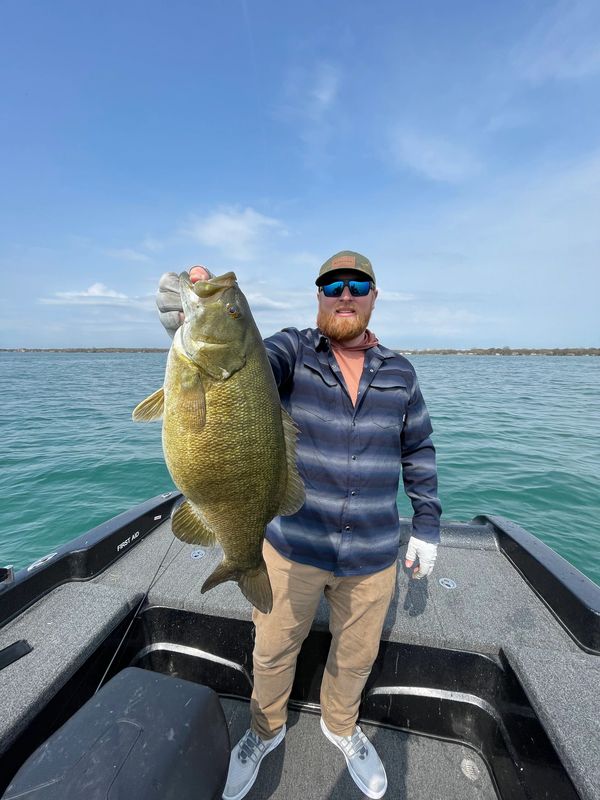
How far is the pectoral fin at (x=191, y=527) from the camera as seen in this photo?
195 centimetres

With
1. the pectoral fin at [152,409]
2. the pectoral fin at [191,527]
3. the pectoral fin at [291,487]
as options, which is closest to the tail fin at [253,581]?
the pectoral fin at [191,527]

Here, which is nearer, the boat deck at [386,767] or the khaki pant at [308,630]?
the khaki pant at [308,630]

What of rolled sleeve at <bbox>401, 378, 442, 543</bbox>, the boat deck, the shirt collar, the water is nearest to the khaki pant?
the boat deck

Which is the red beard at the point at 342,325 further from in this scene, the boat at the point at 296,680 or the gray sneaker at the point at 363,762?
the gray sneaker at the point at 363,762

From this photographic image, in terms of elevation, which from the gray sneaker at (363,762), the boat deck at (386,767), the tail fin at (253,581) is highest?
the tail fin at (253,581)

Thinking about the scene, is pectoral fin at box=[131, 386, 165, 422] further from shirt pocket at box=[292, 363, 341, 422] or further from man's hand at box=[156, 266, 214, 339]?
shirt pocket at box=[292, 363, 341, 422]

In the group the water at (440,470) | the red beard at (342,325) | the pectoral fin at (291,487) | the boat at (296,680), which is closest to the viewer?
the boat at (296,680)

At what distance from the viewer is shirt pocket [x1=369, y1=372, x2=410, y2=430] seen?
2.38 meters

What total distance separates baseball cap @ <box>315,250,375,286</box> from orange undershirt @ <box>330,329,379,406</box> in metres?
0.41

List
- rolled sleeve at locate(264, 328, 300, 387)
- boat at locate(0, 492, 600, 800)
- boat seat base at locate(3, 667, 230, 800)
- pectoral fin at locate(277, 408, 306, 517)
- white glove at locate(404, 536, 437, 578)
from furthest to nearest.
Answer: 1. white glove at locate(404, 536, 437, 578)
2. rolled sleeve at locate(264, 328, 300, 387)
3. pectoral fin at locate(277, 408, 306, 517)
4. boat at locate(0, 492, 600, 800)
5. boat seat base at locate(3, 667, 230, 800)

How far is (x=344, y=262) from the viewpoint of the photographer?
99.2 inches

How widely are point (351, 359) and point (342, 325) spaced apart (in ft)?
0.76

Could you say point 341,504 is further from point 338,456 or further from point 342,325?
point 342,325

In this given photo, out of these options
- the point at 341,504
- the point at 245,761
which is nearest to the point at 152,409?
the point at 341,504
